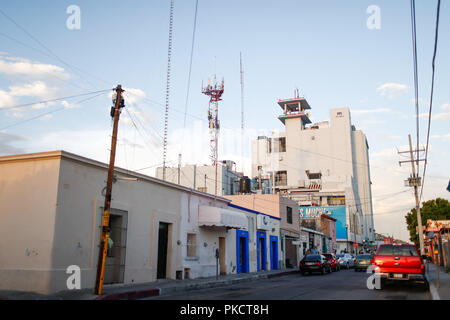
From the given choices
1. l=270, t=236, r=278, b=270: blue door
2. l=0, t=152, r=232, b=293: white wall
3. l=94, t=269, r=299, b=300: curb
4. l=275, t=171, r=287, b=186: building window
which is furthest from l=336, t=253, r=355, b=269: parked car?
l=275, t=171, r=287, b=186: building window

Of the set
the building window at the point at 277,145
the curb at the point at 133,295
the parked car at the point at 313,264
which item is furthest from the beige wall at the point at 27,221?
the building window at the point at 277,145

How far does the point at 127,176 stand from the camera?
1762cm

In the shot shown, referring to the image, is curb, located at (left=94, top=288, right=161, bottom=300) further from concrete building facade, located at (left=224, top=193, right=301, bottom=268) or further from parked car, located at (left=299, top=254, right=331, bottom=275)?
concrete building facade, located at (left=224, top=193, right=301, bottom=268)

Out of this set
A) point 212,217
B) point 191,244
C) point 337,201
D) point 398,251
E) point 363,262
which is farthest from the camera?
point 337,201

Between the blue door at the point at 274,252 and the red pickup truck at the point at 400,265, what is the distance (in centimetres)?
2018

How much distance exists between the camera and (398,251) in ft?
50.6

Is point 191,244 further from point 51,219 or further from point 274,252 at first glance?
point 274,252

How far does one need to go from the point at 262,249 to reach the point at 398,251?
1893 cm

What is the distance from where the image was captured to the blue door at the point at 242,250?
2834cm

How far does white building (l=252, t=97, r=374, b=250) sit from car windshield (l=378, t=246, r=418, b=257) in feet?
225

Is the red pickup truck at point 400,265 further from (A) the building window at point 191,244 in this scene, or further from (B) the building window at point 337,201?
(B) the building window at point 337,201

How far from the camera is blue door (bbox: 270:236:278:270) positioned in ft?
115

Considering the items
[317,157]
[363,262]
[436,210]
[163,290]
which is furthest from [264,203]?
[317,157]
